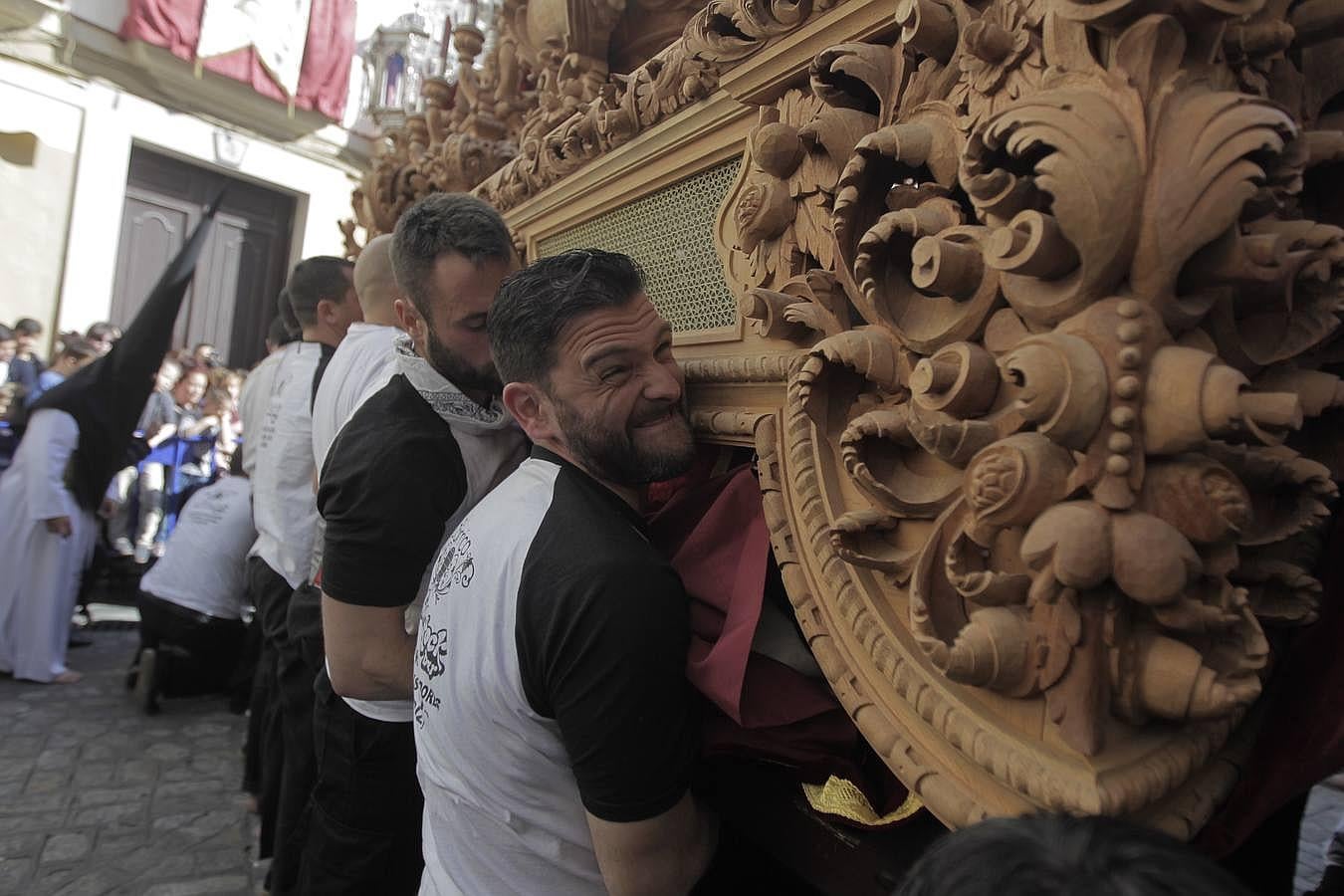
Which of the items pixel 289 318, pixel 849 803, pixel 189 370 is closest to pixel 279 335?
pixel 289 318

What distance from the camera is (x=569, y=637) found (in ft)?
3.30

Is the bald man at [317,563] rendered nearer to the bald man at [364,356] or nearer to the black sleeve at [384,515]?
the bald man at [364,356]

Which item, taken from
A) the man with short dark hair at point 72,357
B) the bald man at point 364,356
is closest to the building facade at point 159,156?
the man with short dark hair at point 72,357

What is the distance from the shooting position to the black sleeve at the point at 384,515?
1.40m

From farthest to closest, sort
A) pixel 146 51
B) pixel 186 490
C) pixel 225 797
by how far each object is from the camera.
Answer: pixel 146 51, pixel 186 490, pixel 225 797

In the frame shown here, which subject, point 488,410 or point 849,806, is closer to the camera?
point 849,806

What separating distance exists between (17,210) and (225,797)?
6.25 m

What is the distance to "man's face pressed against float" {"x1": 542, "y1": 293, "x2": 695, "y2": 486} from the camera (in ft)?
3.73

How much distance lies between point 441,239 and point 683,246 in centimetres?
43

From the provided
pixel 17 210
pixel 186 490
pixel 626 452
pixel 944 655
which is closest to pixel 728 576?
pixel 626 452

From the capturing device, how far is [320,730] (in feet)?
6.02

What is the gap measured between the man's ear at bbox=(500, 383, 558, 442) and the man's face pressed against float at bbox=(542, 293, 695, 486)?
0.03 m

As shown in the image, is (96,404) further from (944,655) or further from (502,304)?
(944,655)

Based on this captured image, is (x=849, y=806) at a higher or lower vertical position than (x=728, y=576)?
lower
